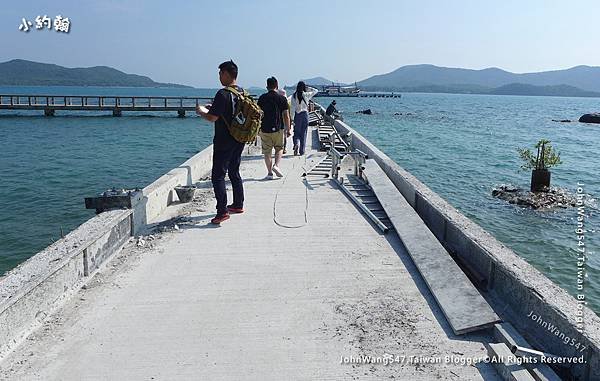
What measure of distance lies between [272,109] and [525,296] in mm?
5898

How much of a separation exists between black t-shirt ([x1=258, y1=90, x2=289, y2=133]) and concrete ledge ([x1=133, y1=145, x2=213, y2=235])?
1.56 meters

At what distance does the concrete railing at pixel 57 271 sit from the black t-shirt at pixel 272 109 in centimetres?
328

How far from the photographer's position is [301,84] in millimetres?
11305

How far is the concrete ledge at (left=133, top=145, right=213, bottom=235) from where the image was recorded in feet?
19.3

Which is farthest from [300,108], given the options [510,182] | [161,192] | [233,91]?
[510,182]

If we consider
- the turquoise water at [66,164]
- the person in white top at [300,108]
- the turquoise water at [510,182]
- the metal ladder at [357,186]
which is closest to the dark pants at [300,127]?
the person in white top at [300,108]

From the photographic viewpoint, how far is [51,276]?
150 inches

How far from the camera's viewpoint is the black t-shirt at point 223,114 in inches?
227

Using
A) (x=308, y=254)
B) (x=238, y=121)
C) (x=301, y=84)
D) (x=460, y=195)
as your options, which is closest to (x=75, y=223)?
(x=301, y=84)

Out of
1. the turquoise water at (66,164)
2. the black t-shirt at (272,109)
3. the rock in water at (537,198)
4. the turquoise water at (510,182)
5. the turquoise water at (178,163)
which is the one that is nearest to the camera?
the black t-shirt at (272,109)

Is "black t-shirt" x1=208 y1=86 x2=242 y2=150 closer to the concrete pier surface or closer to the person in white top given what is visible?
the concrete pier surface

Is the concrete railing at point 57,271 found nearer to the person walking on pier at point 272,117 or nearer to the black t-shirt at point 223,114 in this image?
the black t-shirt at point 223,114

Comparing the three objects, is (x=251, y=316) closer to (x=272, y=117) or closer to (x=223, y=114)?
(x=223, y=114)

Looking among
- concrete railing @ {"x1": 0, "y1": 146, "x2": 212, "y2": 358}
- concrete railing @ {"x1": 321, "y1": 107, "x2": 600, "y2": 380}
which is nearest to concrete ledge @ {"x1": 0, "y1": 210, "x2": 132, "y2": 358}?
concrete railing @ {"x1": 0, "y1": 146, "x2": 212, "y2": 358}
